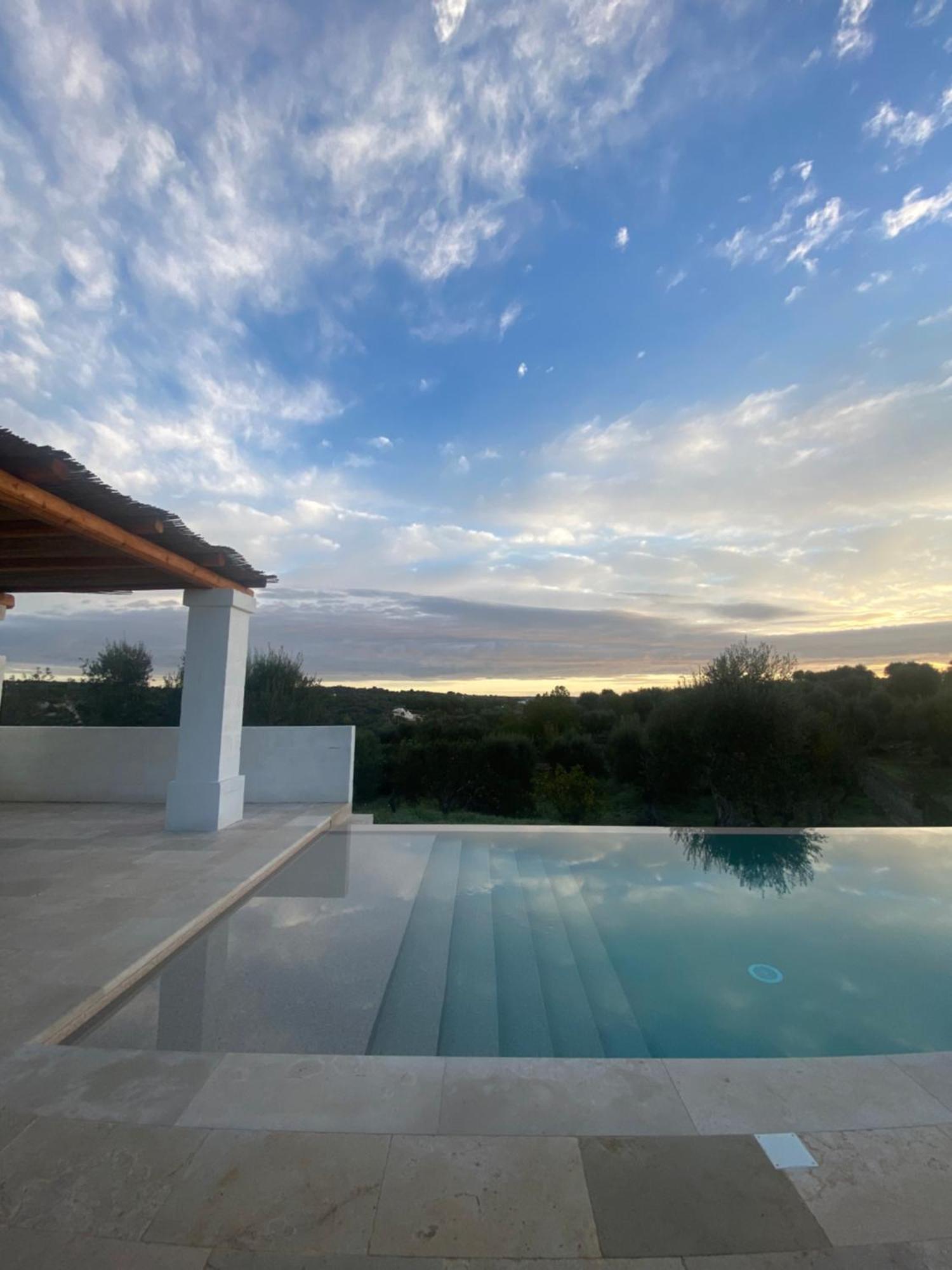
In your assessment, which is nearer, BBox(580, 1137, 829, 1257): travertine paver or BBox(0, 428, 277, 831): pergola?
BBox(580, 1137, 829, 1257): travertine paver

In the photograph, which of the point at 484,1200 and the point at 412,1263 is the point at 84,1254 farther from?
the point at 484,1200

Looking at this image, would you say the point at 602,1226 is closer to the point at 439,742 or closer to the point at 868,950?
the point at 868,950

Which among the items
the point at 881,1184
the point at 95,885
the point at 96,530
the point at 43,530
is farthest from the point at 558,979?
the point at 43,530

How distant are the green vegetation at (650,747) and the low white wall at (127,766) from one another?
2.56 m

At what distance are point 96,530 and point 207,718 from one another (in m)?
2.87

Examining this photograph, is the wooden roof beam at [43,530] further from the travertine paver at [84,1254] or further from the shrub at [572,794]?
the shrub at [572,794]

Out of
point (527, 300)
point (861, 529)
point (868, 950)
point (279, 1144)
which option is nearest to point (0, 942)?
point (279, 1144)

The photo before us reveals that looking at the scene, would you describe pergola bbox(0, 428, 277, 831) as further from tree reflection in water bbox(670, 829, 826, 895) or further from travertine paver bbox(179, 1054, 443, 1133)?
tree reflection in water bbox(670, 829, 826, 895)

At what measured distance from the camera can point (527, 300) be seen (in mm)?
9031

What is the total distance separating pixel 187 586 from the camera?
728cm

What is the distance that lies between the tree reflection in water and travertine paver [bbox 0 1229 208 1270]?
18.5 feet

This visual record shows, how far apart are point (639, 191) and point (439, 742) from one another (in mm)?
13717

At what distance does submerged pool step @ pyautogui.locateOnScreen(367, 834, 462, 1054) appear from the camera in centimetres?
306

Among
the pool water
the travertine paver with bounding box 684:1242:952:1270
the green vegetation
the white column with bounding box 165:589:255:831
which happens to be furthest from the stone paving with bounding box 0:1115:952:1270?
the green vegetation
